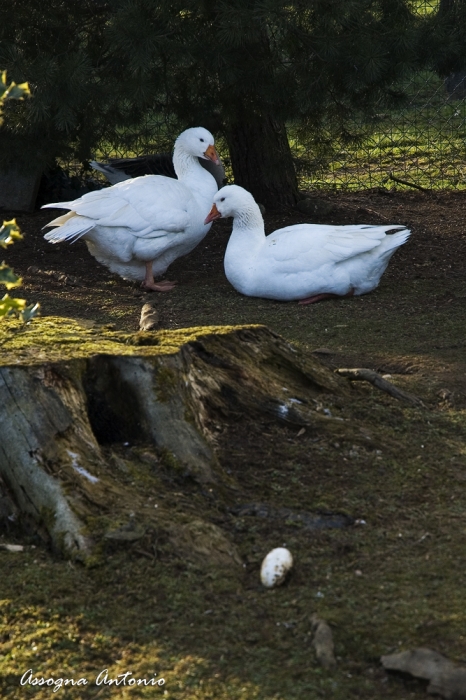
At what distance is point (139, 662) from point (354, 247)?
4.31 meters

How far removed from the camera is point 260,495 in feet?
10.3

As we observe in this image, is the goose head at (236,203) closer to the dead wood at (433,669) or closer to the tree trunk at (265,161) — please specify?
the tree trunk at (265,161)

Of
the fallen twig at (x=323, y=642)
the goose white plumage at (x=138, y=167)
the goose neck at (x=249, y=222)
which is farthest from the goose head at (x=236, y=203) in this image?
the fallen twig at (x=323, y=642)

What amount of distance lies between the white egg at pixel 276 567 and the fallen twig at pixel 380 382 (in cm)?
150

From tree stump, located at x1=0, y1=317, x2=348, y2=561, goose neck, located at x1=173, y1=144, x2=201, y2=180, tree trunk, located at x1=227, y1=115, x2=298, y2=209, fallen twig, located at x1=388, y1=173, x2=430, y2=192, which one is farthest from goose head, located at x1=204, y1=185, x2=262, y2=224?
fallen twig, located at x1=388, y1=173, x2=430, y2=192

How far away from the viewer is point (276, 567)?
A: 2678mm

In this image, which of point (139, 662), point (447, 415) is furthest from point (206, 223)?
point (139, 662)

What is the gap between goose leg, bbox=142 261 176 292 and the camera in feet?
22.2

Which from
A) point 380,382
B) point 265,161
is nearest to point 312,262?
point 380,382

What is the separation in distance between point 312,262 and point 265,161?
2.57 metres

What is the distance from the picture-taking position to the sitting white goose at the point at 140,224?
6.54 meters

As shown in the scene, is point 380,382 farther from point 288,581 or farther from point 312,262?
point 312,262

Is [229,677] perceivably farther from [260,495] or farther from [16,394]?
[16,394]

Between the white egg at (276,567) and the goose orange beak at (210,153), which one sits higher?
the goose orange beak at (210,153)
